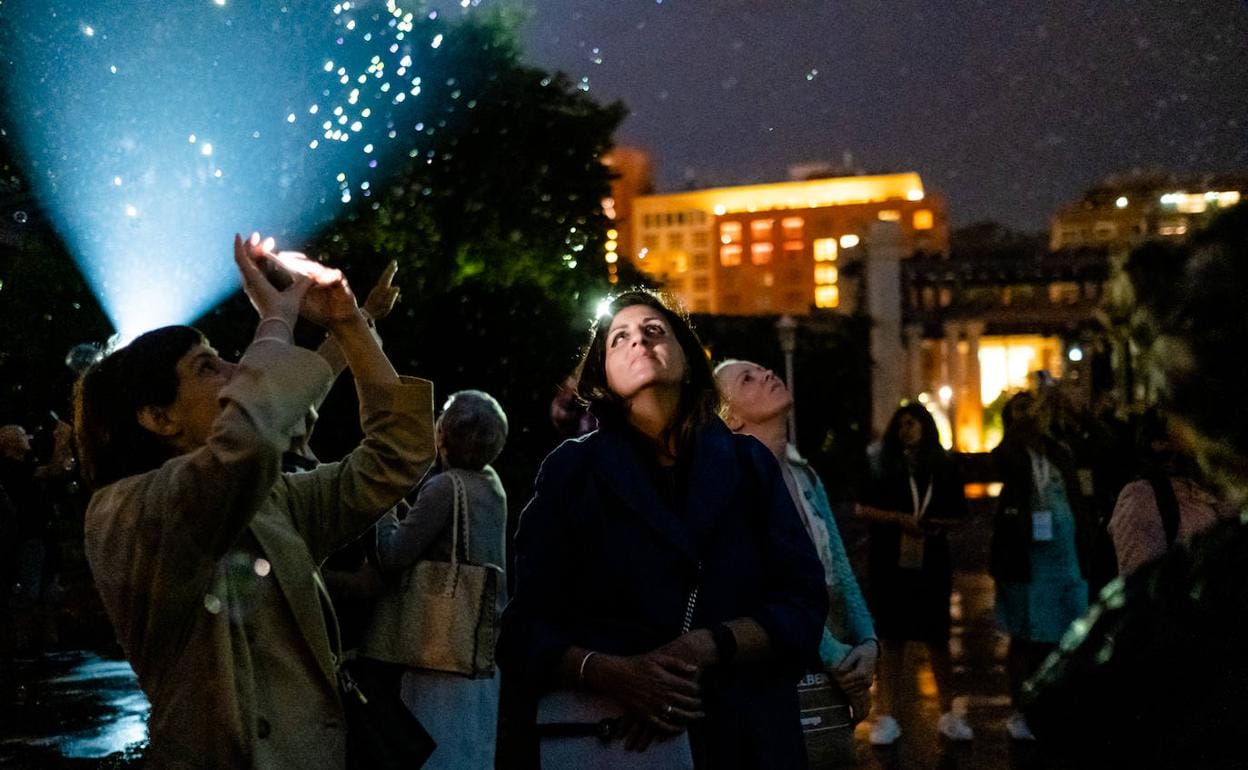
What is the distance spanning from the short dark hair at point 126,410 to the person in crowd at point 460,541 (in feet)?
6.80

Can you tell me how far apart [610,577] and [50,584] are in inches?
397

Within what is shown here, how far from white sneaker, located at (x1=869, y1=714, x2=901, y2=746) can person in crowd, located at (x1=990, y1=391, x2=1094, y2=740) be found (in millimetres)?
726

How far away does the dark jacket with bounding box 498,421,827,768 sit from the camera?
2869 millimetres

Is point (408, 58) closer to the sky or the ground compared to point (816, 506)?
closer to the sky

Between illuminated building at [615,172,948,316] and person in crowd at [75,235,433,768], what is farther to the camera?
illuminated building at [615,172,948,316]

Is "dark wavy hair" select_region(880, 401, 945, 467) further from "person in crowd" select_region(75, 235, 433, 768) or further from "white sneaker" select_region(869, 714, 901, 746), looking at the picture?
"person in crowd" select_region(75, 235, 433, 768)

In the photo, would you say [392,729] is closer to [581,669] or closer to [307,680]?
[307,680]

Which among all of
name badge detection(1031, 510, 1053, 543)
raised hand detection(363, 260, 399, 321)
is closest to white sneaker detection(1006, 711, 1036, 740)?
name badge detection(1031, 510, 1053, 543)

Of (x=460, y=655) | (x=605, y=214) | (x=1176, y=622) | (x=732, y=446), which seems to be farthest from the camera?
(x=605, y=214)

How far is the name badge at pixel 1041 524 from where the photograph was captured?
26.1ft

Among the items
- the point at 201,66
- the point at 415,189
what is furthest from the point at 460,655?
the point at 415,189

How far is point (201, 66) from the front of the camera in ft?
45.8

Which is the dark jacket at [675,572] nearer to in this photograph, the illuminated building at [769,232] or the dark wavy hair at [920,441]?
the dark wavy hair at [920,441]

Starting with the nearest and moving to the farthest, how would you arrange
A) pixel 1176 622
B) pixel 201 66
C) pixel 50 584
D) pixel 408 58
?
pixel 1176 622, pixel 50 584, pixel 201 66, pixel 408 58
